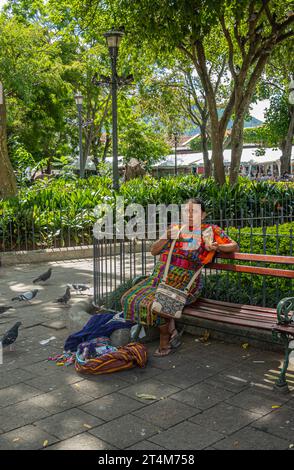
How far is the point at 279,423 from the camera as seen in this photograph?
365 cm

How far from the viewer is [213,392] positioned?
13.8ft

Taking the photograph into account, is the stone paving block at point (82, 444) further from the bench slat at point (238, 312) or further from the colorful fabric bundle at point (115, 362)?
the bench slat at point (238, 312)

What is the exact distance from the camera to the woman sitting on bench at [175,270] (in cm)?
506

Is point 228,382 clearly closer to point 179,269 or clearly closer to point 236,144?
point 179,269

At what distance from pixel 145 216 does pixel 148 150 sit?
28032 millimetres

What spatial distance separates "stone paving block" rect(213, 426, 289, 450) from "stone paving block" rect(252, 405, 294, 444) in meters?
0.06

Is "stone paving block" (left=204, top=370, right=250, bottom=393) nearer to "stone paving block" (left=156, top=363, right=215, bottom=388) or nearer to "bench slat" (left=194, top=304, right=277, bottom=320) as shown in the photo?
"stone paving block" (left=156, top=363, right=215, bottom=388)

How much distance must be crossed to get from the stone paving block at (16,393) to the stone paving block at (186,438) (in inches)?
47.9

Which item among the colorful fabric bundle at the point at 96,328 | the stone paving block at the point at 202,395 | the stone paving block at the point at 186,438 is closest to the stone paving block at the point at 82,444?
the stone paving block at the point at 186,438

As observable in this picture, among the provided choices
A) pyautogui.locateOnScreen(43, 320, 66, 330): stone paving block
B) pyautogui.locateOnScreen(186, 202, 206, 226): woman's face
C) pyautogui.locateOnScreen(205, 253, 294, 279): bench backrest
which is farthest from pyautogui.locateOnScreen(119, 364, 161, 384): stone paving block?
pyautogui.locateOnScreen(43, 320, 66, 330): stone paving block

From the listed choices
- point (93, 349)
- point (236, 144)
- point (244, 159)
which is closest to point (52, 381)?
point (93, 349)

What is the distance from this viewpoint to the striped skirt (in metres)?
5.02
